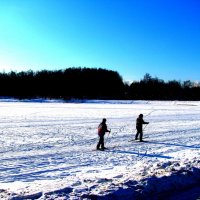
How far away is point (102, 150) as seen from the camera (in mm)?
17500

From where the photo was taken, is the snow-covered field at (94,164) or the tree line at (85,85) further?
the tree line at (85,85)

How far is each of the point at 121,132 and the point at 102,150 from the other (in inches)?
299

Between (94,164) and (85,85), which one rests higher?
(85,85)

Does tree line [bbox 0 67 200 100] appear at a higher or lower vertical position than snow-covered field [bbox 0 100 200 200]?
higher

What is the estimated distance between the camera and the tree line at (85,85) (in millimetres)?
130250

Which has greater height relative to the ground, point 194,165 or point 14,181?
point 194,165

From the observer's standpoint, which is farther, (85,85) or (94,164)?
(85,85)

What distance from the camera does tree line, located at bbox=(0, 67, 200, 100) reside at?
427 feet

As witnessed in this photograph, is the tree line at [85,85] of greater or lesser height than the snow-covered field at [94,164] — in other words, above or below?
above

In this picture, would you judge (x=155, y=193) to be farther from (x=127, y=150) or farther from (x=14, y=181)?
(x=127, y=150)

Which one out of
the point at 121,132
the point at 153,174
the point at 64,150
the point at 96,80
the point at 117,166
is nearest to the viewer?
the point at 153,174

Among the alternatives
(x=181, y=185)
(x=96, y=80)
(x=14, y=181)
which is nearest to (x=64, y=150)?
(x=14, y=181)

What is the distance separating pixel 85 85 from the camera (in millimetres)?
139125

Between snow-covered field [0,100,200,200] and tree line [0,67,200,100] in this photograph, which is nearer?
snow-covered field [0,100,200,200]
